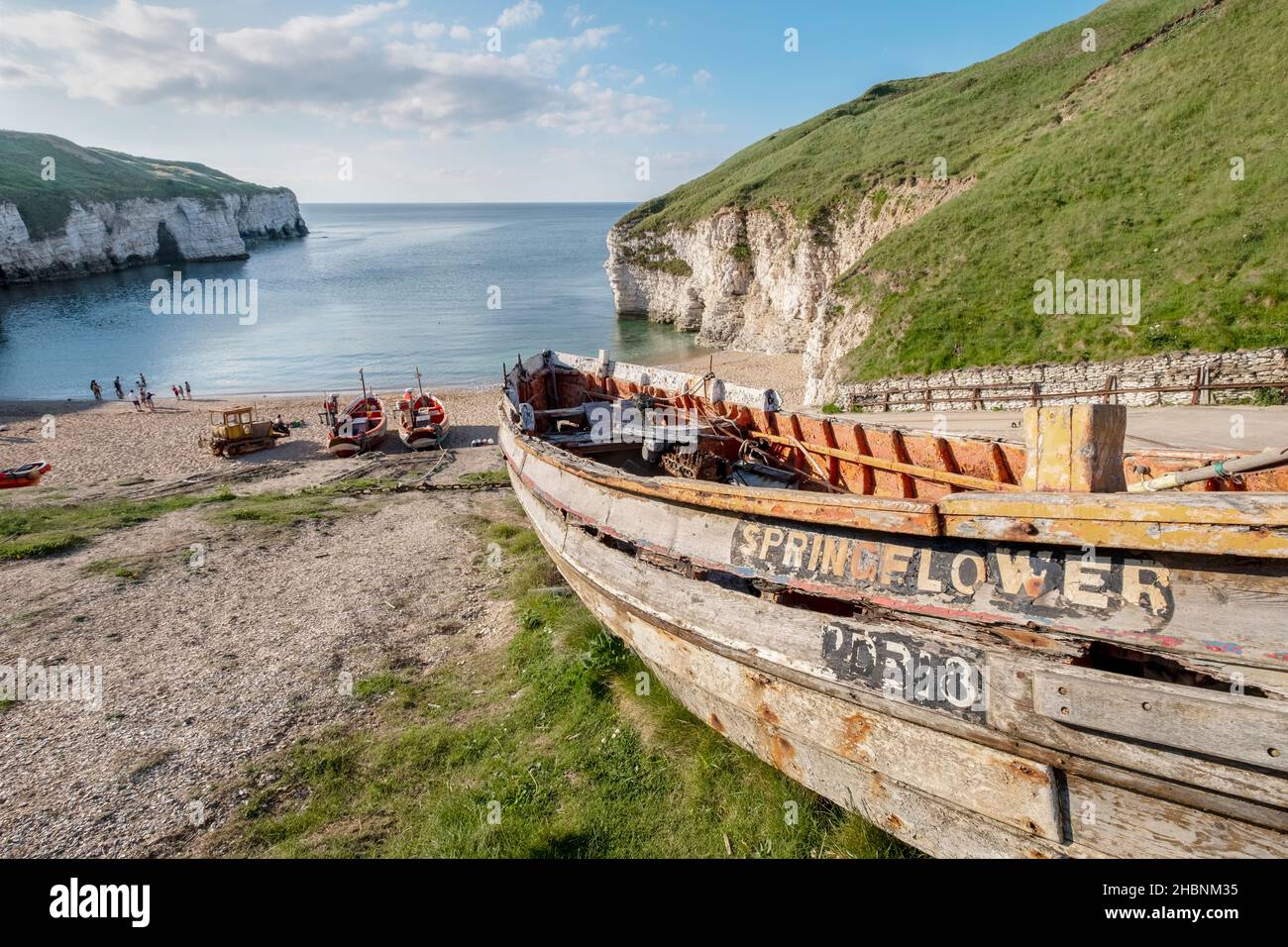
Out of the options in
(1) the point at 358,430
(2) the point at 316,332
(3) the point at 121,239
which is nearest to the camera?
(1) the point at 358,430

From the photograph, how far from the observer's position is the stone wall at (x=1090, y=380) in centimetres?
1936

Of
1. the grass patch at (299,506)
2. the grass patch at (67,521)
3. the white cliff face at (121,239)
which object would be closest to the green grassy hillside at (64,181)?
the white cliff face at (121,239)

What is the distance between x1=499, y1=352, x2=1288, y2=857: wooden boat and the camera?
3.85 m

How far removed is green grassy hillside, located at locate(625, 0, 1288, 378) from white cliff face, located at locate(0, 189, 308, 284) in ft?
361

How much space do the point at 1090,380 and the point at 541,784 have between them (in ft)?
79.5

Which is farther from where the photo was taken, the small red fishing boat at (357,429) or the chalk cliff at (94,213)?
the chalk cliff at (94,213)

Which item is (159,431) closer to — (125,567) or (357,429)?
(357,429)

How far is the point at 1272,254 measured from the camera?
2216cm

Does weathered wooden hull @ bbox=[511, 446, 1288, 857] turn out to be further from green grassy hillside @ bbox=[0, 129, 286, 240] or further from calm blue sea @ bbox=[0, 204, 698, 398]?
green grassy hillside @ bbox=[0, 129, 286, 240]

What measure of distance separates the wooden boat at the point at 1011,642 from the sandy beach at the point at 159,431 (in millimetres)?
25882

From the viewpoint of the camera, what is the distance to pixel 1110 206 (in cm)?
2983

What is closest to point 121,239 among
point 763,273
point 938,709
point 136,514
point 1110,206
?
point 763,273

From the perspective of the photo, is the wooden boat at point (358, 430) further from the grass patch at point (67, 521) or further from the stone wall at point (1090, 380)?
the stone wall at point (1090, 380)

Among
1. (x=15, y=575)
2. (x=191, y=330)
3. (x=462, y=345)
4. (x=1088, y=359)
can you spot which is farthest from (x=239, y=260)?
(x=1088, y=359)
